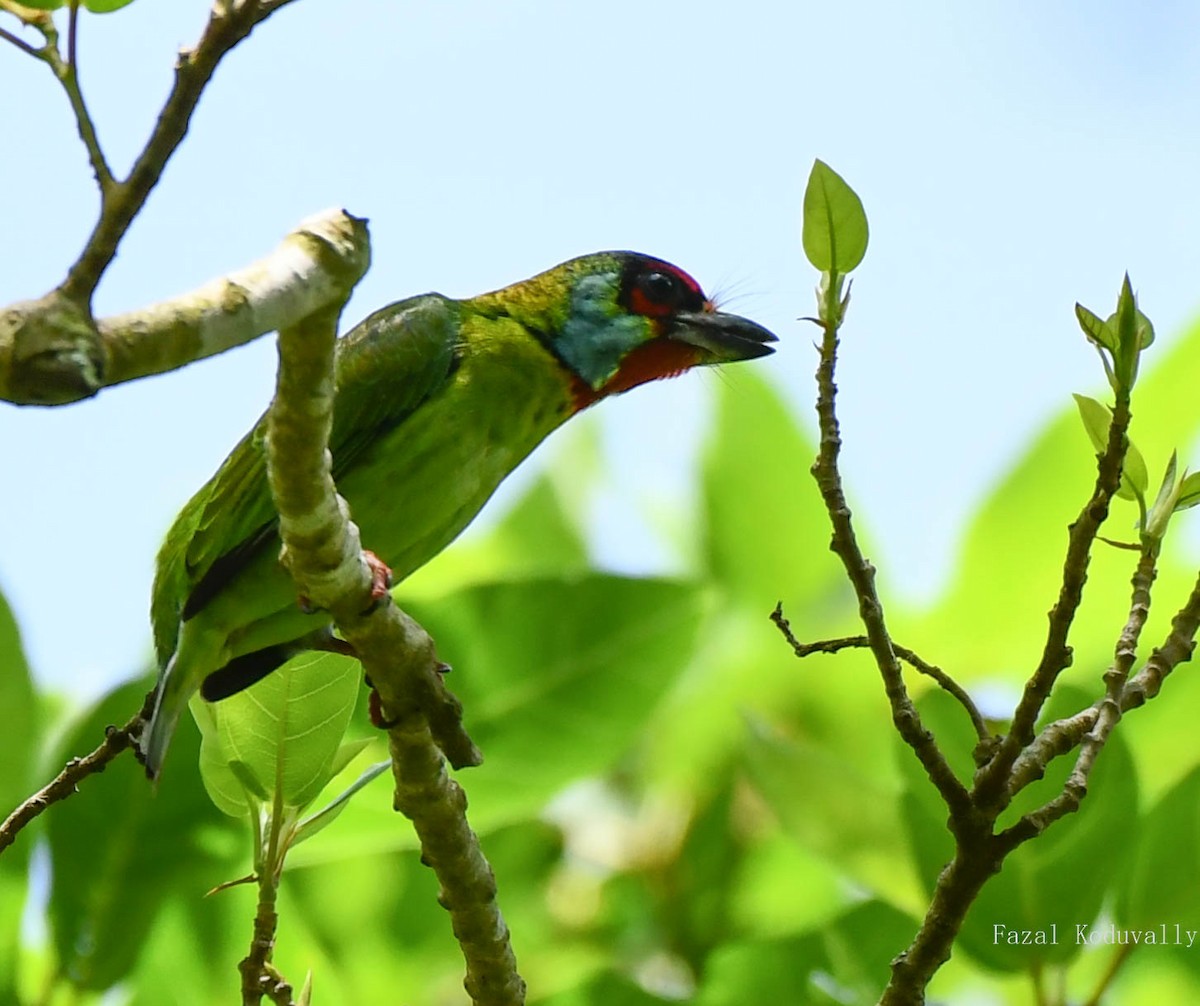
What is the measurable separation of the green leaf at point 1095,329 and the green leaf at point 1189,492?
0.26 metres

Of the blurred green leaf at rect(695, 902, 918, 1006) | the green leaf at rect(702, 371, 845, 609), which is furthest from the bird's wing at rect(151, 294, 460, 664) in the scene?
the blurred green leaf at rect(695, 902, 918, 1006)

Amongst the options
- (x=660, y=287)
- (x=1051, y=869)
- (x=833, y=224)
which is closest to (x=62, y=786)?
(x=833, y=224)

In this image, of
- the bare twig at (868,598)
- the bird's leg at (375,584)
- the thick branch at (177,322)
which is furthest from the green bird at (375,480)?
the thick branch at (177,322)

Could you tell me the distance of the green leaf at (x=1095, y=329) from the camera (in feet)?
6.59

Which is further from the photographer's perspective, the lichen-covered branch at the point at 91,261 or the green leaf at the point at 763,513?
the green leaf at the point at 763,513

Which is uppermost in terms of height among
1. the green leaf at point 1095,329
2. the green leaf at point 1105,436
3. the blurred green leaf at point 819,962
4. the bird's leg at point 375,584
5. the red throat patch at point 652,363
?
the red throat patch at point 652,363

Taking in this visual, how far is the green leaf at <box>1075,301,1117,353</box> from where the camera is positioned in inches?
79.0

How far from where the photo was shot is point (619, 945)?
373 cm

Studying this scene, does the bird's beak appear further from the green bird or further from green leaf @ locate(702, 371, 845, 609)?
the green bird

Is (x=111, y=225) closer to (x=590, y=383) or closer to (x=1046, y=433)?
(x=590, y=383)

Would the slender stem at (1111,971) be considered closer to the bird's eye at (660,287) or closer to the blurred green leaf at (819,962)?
the blurred green leaf at (819,962)

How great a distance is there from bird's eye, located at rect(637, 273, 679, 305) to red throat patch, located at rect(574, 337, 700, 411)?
0.44 ft

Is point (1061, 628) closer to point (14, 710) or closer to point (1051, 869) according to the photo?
point (1051, 869)

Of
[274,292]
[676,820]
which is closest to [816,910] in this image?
[676,820]
